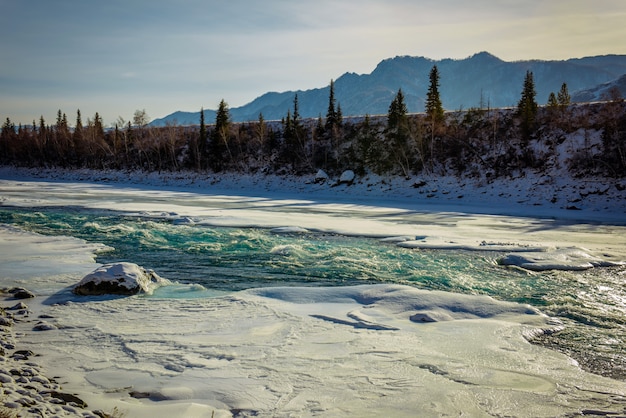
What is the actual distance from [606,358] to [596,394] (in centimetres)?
157

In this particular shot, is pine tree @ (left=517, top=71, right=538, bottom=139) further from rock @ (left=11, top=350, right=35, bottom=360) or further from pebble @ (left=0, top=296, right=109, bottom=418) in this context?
pebble @ (left=0, top=296, right=109, bottom=418)

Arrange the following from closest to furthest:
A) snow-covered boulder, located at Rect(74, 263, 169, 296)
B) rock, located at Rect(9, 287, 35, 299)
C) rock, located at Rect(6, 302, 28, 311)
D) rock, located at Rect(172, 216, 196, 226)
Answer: rock, located at Rect(6, 302, 28, 311), rock, located at Rect(9, 287, 35, 299), snow-covered boulder, located at Rect(74, 263, 169, 296), rock, located at Rect(172, 216, 196, 226)

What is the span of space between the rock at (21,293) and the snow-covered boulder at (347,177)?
45.7 meters

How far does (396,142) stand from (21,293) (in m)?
51.5

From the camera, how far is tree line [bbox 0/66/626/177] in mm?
46469

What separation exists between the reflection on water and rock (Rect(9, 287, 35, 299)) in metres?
3.01

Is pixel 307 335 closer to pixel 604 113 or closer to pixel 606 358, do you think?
pixel 606 358

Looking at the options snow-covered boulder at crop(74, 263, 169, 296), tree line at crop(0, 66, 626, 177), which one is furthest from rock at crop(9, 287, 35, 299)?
tree line at crop(0, 66, 626, 177)

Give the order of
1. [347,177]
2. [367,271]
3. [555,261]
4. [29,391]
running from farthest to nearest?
1. [347,177]
2. [555,261]
3. [367,271]
4. [29,391]

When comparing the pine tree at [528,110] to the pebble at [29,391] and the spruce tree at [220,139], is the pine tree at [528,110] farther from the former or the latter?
the pebble at [29,391]

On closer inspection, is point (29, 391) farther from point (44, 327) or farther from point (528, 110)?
point (528, 110)

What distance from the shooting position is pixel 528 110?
50.4 meters

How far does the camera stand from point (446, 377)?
6211 mm

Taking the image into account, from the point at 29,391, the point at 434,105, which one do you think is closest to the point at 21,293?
the point at 29,391
